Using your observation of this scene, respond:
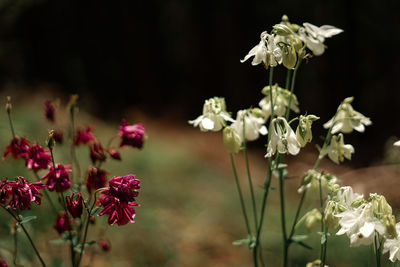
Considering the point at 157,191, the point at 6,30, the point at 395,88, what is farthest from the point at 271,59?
Answer: the point at 6,30

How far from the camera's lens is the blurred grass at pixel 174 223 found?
3018mm

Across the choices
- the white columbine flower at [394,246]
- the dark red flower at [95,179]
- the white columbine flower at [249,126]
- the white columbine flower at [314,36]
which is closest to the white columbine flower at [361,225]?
the white columbine flower at [394,246]

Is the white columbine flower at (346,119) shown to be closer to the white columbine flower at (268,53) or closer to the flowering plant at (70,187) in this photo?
the white columbine flower at (268,53)

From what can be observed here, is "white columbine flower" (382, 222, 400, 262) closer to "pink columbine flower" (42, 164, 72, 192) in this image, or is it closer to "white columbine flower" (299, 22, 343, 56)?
"white columbine flower" (299, 22, 343, 56)

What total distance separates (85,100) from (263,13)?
2679 millimetres

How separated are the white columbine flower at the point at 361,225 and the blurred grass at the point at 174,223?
37.2 inches

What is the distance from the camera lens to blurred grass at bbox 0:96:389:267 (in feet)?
9.90

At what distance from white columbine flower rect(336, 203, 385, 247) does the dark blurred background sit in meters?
4.61

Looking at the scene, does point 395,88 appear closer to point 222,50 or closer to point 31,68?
point 222,50

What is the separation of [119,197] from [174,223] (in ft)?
7.63

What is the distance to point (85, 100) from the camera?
6.97 m

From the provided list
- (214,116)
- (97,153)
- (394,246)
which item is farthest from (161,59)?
(394,246)

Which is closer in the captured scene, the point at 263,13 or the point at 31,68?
the point at 263,13

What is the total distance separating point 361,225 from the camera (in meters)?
1.23
